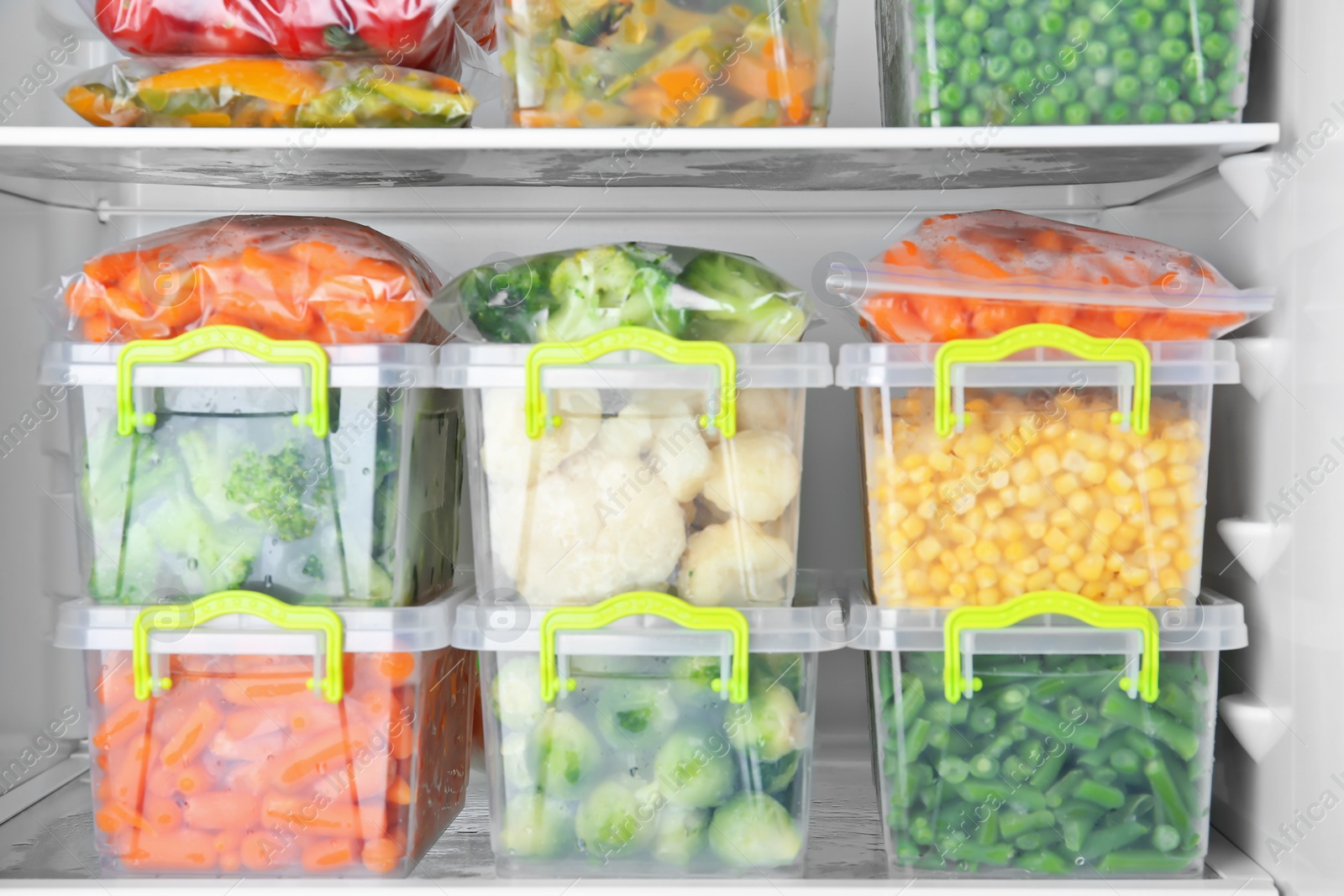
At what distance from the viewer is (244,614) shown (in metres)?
0.93

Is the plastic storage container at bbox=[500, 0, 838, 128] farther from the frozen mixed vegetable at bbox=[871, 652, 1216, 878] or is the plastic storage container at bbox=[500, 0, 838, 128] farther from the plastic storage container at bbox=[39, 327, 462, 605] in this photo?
the frozen mixed vegetable at bbox=[871, 652, 1216, 878]

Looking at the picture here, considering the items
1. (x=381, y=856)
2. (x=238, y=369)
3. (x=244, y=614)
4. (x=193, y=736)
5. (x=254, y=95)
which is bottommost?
(x=381, y=856)

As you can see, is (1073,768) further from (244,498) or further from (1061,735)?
(244,498)

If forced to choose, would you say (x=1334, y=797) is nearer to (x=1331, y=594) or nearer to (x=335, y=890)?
(x=1331, y=594)

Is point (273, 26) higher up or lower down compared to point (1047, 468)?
higher up

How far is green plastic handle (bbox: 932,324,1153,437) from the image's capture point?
91cm

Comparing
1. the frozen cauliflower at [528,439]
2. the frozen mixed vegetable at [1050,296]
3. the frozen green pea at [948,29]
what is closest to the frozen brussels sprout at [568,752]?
the frozen cauliflower at [528,439]

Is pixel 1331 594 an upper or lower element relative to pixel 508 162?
lower

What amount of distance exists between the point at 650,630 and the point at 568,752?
5.1 inches

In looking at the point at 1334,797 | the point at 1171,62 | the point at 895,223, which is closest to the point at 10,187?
the point at 895,223

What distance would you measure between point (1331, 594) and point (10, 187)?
1.29 metres

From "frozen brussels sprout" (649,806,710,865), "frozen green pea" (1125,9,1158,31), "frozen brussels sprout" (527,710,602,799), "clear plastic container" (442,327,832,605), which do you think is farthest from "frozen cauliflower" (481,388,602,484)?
"frozen green pea" (1125,9,1158,31)

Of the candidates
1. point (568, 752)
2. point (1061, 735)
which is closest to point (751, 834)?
point (568, 752)

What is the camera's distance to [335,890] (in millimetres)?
922
